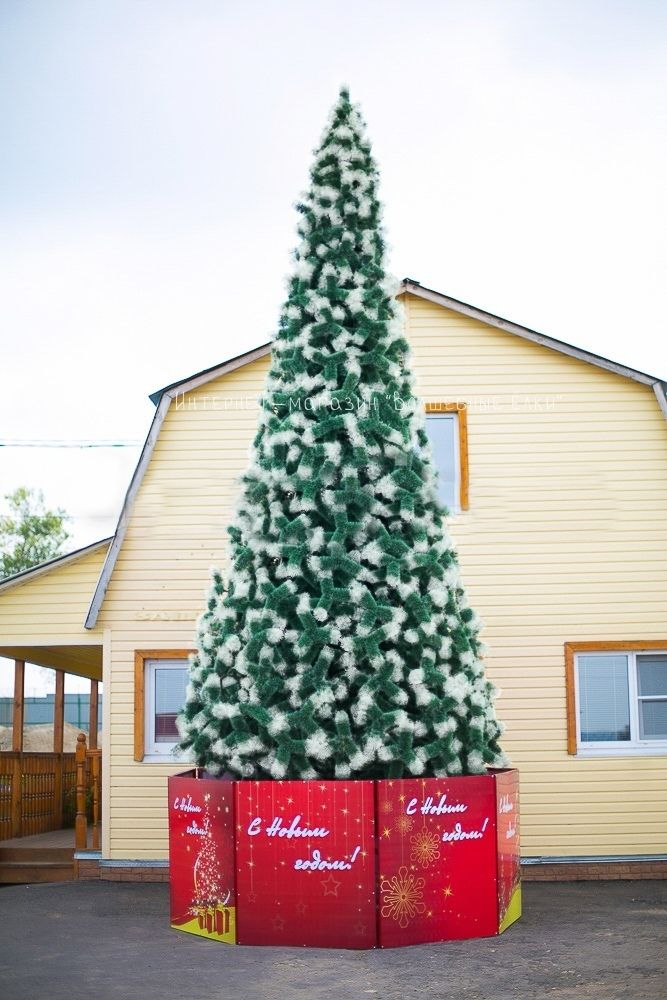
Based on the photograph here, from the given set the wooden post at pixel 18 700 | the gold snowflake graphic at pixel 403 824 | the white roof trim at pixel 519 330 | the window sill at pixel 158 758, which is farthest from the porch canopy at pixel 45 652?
the gold snowflake graphic at pixel 403 824

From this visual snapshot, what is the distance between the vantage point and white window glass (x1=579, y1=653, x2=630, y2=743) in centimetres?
1337

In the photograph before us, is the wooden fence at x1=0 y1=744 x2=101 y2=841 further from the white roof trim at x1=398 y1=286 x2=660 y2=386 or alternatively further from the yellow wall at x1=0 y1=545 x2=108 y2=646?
the white roof trim at x1=398 y1=286 x2=660 y2=386

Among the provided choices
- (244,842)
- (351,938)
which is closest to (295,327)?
(244,842)

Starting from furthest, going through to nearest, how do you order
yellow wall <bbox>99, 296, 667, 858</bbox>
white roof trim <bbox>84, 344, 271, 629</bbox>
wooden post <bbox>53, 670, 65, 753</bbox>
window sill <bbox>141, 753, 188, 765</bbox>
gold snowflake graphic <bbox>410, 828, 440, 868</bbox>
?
wooden post <bbox>53, 670, 65, 753</bbox> → white roof trim <bbox>84, 344, 271, 629</bbox> → window sill <bbox>141, 753, 188, 765</bbox> → yellow wall <bbox>99, 296, 667, 858</bbox> → gold snowflake graphic <bbox>410, 828, 440, 868</bbox>

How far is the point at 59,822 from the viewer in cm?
1738

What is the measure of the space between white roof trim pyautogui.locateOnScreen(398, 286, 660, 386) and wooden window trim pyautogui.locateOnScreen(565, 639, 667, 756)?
314 centimetres

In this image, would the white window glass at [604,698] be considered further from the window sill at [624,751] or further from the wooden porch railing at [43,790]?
the wooden porch railing at [43,790]

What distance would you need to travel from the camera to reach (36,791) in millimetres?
16672

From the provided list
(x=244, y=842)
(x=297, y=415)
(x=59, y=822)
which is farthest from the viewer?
(x=59, y=822)

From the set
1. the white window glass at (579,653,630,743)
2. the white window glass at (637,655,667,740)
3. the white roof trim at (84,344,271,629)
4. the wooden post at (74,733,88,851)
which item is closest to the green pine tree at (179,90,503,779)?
the white window glass at (579,653,630,743)

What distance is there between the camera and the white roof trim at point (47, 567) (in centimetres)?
1380

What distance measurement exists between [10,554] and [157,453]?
114ft

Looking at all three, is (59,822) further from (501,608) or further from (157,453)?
(501,608)

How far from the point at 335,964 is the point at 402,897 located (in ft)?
2.48
